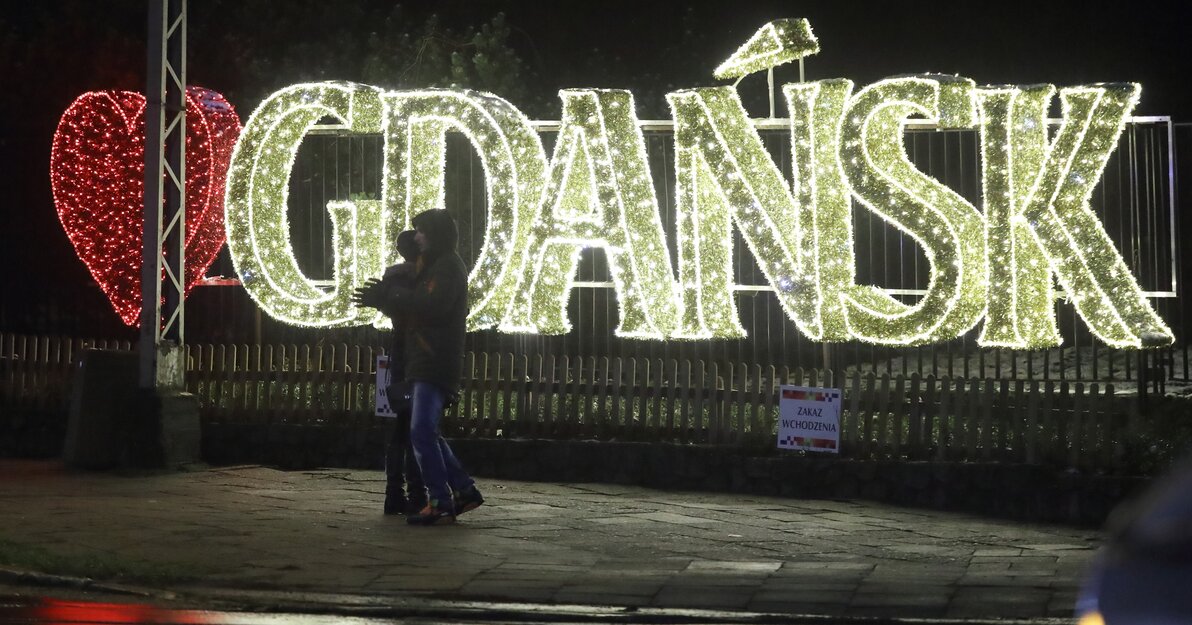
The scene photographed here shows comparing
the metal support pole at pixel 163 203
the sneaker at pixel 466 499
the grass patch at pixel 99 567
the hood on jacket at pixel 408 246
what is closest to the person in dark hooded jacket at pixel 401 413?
the hood on jacket at pixel 408 246

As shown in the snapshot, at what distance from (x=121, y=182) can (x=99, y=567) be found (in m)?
10.4

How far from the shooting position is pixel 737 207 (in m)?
16.2

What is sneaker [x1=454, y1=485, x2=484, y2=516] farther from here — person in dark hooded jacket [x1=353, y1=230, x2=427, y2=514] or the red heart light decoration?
the red heart light decoration

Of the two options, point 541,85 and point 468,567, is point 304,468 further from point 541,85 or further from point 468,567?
point 541,85

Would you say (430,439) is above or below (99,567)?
above

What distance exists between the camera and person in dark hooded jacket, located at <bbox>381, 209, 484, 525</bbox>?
38.8ft

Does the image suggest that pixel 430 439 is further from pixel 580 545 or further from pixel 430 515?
pixel 580 545

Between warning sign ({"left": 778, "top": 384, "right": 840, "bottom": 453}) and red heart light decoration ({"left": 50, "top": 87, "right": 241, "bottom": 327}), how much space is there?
291 inches

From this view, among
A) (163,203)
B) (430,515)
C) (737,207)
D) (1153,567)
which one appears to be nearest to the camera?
(1153,567)

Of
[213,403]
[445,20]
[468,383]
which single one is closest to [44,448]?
[213,403]

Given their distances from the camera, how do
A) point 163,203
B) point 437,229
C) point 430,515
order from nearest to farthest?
point 430,515, point 437,229, point 163,203

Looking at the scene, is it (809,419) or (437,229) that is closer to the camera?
(437,229)

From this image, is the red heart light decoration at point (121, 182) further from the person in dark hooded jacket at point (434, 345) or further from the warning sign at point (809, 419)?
the warning sign at point (809, 419)

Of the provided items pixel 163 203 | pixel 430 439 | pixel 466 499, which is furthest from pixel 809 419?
pixel 163 203
